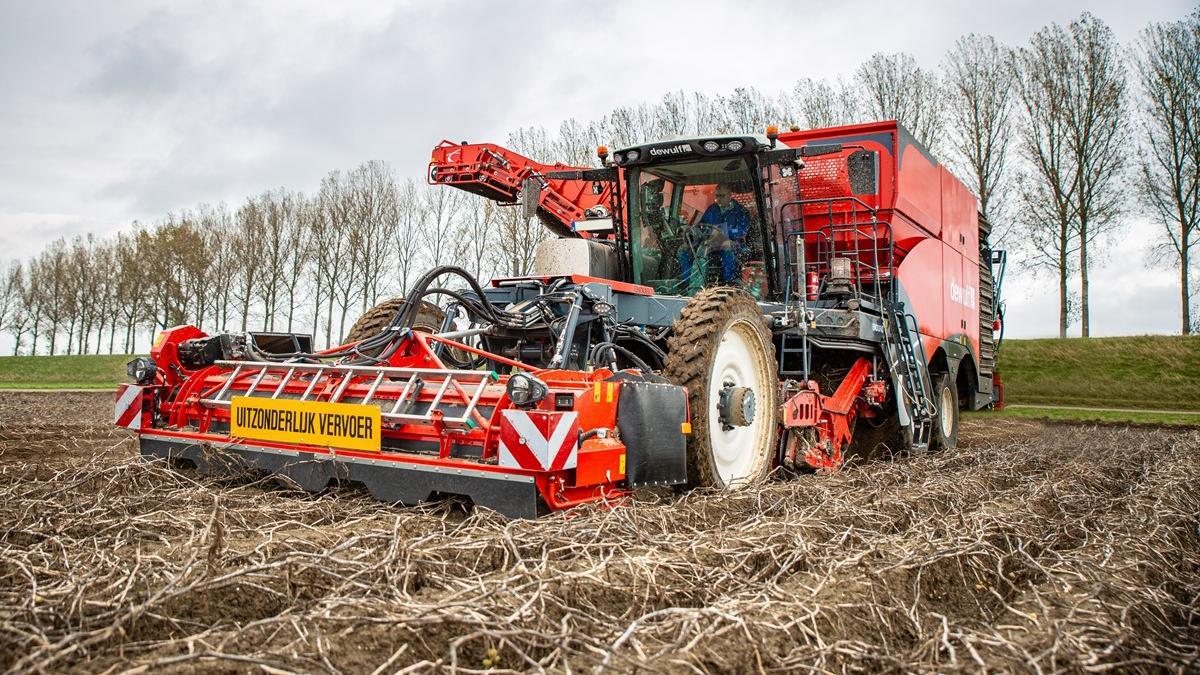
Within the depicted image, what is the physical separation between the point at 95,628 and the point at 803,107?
2560 cm

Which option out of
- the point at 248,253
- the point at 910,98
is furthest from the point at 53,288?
the point at 910,98

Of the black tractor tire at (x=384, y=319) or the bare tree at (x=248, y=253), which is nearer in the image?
the black tractor tire at (x=384, y=319)

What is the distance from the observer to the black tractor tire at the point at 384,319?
7.00m

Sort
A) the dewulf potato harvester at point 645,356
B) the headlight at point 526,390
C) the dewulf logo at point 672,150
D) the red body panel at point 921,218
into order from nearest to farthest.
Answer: the headlight at point 526,390 → the dewulf potato harvester at point 645,356 → the dewulf logo at point 672,150 → the red body panel at point 921,218

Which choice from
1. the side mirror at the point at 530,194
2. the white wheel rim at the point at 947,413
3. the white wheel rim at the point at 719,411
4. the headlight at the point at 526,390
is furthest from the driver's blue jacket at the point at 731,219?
the headlight at the point at 526,390

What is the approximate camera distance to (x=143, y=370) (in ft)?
18.8

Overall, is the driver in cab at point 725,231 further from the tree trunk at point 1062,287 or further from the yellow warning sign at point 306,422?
the tree trunk at point 1062,287

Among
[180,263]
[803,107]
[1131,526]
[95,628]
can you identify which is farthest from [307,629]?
[180,263]

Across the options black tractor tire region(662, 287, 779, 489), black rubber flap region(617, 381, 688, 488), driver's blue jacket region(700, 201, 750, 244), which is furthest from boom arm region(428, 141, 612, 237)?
black rubber flap region(617, 381, 688, 488)

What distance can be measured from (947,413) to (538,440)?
700 cm

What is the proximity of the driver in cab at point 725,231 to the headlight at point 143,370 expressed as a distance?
4.14 metres

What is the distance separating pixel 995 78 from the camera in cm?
2534

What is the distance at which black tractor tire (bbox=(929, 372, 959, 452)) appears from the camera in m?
9.55

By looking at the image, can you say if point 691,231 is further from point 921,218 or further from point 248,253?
point 248,253
